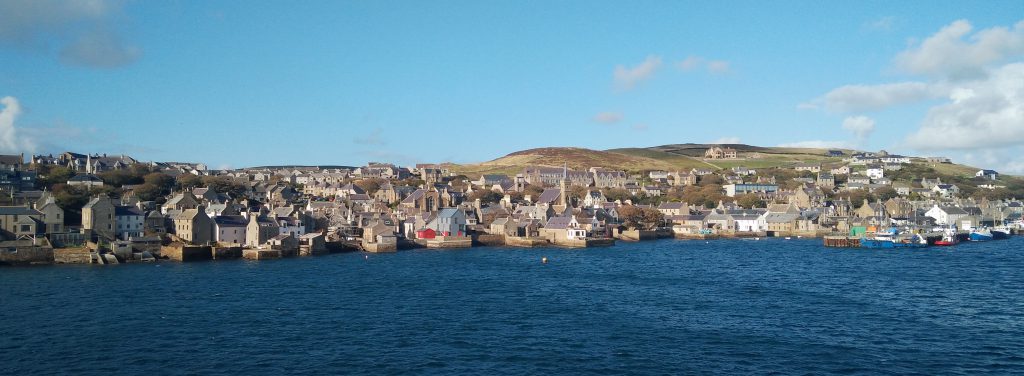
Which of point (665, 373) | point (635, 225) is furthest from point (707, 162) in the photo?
point (665, 373)

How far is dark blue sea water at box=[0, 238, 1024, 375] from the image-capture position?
21422 millimetres

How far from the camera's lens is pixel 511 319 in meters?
28.1

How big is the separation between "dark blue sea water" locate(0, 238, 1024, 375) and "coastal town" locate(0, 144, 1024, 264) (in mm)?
8864

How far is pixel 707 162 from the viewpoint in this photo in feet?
550

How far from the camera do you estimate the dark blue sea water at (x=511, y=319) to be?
70.3 ft

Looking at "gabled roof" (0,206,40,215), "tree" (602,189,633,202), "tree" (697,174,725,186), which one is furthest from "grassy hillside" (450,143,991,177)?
"gabled roof" (0,206,40,215)

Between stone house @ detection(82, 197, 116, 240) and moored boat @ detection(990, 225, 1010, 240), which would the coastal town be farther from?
moored boat @ detection(990, 225, 1010, 240)

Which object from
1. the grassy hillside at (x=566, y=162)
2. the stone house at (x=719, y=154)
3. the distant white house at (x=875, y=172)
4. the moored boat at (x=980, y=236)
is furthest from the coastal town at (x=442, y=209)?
the stone house at (x=719, y=154)

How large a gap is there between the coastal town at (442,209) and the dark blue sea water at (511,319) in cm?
886

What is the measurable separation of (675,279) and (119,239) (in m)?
40.2

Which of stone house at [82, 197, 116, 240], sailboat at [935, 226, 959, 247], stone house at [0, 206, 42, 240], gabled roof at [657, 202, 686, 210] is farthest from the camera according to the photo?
gabled roof at [657, 202, 686, 210]

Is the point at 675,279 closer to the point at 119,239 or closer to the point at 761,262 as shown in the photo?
the point at 761,262

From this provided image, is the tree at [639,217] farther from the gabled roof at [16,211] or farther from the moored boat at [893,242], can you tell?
the gabled roof at [16,211]

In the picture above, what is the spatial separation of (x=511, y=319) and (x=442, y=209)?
1905 inches
